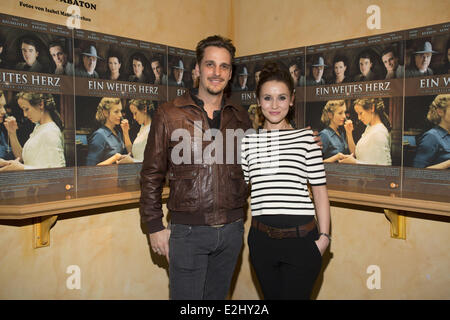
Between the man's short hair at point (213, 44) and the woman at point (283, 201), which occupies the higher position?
the man's short hair at point (213, 44)

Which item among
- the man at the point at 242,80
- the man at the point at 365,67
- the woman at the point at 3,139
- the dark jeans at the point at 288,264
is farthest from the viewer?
the man at the point at 242,80

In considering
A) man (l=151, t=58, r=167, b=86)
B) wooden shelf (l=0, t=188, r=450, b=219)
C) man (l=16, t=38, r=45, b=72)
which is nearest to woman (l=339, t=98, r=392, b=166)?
wooden shelf (l=0, t=188, r=450, b=219)

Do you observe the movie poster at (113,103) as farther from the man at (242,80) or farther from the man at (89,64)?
the man at (242,80)

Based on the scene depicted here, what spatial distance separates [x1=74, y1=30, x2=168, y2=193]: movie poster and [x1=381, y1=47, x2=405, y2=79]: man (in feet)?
4.41

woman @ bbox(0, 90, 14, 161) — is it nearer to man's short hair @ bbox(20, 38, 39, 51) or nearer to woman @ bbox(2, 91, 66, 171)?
woman @ bbox(2, 91, 66, 171)

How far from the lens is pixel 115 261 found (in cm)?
224

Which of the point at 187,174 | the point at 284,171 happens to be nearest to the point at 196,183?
the point at 187,174

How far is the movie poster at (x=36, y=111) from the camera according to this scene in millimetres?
1743

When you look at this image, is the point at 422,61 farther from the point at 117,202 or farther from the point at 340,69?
the point at 117,202

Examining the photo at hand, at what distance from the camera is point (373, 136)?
80.5 inches

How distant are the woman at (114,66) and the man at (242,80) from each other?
92 cm

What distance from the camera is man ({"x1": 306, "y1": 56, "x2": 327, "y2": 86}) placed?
2.24 meters

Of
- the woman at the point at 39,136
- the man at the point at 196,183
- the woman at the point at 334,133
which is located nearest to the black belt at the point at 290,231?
the man at the point at 196,183
